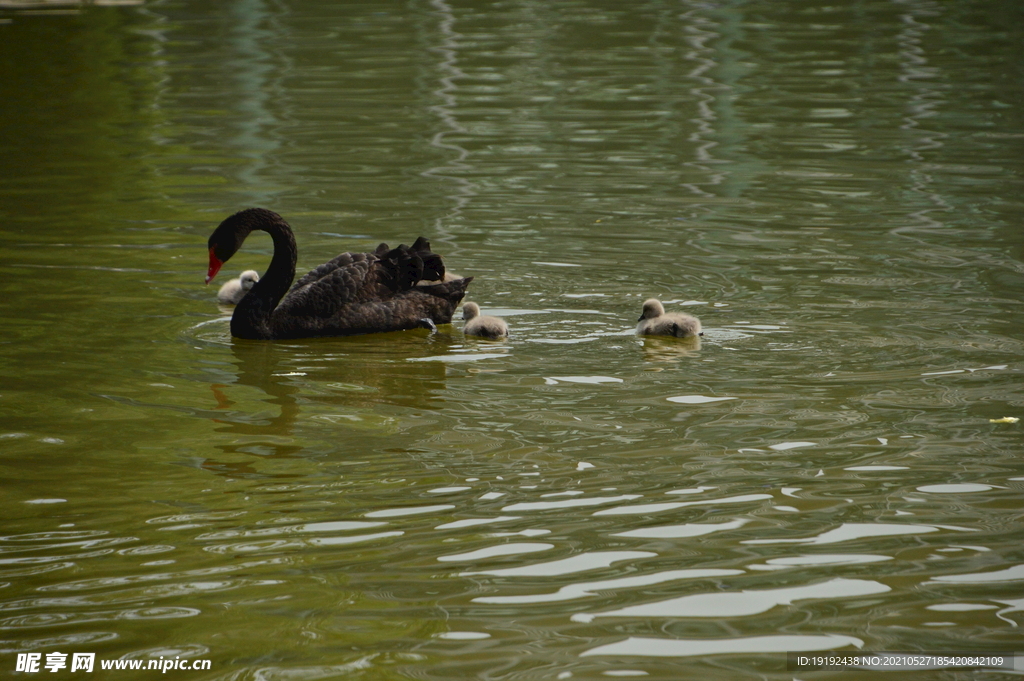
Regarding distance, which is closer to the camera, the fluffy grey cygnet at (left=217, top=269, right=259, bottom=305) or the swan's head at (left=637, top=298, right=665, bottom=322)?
the swan's head at (left=637, top=298, right=665, bottom=322)

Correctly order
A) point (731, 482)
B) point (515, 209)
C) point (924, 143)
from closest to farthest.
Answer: point (731, 482)
point (515, 209)
point (924, 143)

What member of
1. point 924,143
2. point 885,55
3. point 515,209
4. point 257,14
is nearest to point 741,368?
point 515,209

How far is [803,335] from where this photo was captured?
8.02 meters

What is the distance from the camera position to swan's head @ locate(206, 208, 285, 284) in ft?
28.3

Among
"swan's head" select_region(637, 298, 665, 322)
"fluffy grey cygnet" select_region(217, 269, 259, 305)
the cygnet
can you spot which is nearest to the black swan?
the cygnet

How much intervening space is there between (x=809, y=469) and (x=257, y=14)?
87.6ft

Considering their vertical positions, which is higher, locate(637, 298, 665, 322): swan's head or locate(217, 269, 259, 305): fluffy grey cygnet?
locate(637, 298, 665, 322): swan's head

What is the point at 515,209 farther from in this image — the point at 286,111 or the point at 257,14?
the point at 257,14

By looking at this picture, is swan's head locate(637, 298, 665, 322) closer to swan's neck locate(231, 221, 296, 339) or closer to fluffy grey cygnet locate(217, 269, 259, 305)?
swan's neck locate(231, 221, 296, 339)

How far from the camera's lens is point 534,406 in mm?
6785

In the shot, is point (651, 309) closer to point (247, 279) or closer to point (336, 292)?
point (336, 292)

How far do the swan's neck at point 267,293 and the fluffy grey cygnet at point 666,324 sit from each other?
2.44m

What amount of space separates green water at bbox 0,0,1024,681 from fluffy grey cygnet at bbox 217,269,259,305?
1.06 feet

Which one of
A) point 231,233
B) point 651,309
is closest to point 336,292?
point 231,233
